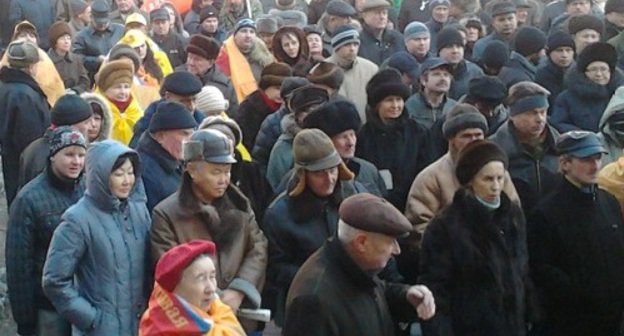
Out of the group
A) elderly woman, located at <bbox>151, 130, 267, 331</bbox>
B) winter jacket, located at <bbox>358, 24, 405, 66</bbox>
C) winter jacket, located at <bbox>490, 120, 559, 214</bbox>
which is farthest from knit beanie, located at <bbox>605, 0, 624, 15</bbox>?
elderly woman, located at <bbox>151, 130, 267, 331</bbox>

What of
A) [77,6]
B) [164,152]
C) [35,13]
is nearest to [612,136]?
[164,152]

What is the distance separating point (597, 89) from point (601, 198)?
2.49 metres

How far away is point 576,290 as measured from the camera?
6.21 m

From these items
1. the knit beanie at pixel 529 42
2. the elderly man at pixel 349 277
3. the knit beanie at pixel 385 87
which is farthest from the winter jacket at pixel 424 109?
the elderly man at pixel 349 277

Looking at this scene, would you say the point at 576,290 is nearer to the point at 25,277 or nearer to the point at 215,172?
the point at 215,172

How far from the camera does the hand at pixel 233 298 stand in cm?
567

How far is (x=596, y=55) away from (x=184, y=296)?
516cm

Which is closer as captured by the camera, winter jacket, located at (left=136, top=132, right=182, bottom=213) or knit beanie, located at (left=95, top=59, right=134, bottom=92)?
winter jacket, located at (left=136, top=132, right=182, bottom=213)

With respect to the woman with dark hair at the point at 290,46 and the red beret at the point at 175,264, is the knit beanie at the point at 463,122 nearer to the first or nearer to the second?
the red beret at the point at 175,264

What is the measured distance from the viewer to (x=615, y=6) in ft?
36.8

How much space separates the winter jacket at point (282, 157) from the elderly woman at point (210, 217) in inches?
58.5

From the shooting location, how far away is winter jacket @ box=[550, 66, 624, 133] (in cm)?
862

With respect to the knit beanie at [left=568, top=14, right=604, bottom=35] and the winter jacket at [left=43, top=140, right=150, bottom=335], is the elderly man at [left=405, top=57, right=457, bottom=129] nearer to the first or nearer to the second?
the knit beanie at [left=568, top=14, right=604, bottom=35]

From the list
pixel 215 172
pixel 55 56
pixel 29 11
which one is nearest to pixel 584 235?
pixel 215 172
